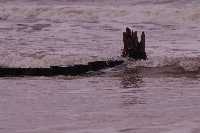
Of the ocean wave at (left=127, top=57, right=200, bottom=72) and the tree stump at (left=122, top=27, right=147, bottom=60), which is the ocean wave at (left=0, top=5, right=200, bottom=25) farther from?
the tree stump at (left=122, top=27, right=147, bottom=60)

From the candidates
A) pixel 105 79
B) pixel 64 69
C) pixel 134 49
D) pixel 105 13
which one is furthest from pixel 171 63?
pixel 105 13

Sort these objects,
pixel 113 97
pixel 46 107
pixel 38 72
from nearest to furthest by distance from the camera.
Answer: pixel 46 107, pixel 113 97, pixel 38 72

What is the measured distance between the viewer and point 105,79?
33.2ft

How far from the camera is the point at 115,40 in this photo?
55.7 feet

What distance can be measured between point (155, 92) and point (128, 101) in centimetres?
93

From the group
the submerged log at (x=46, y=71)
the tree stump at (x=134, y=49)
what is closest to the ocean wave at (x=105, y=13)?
the tree stump at (x=134, y=49)

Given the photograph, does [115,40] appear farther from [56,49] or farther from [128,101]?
[128,101]

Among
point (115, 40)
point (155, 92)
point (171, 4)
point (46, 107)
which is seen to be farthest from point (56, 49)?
point (171, 4)

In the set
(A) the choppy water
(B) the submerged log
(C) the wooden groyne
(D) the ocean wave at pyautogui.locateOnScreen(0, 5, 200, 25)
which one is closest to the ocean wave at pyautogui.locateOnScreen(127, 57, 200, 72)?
(A) the choppy water

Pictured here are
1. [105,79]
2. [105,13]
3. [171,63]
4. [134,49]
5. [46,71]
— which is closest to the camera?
[105,79]

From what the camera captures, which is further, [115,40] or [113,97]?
[115,40]

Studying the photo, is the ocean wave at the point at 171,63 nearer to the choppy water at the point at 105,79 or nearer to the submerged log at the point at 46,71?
the choppy water at the point at 105,79

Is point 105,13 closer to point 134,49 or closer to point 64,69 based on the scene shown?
point 134,49

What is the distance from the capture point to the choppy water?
6.04m
